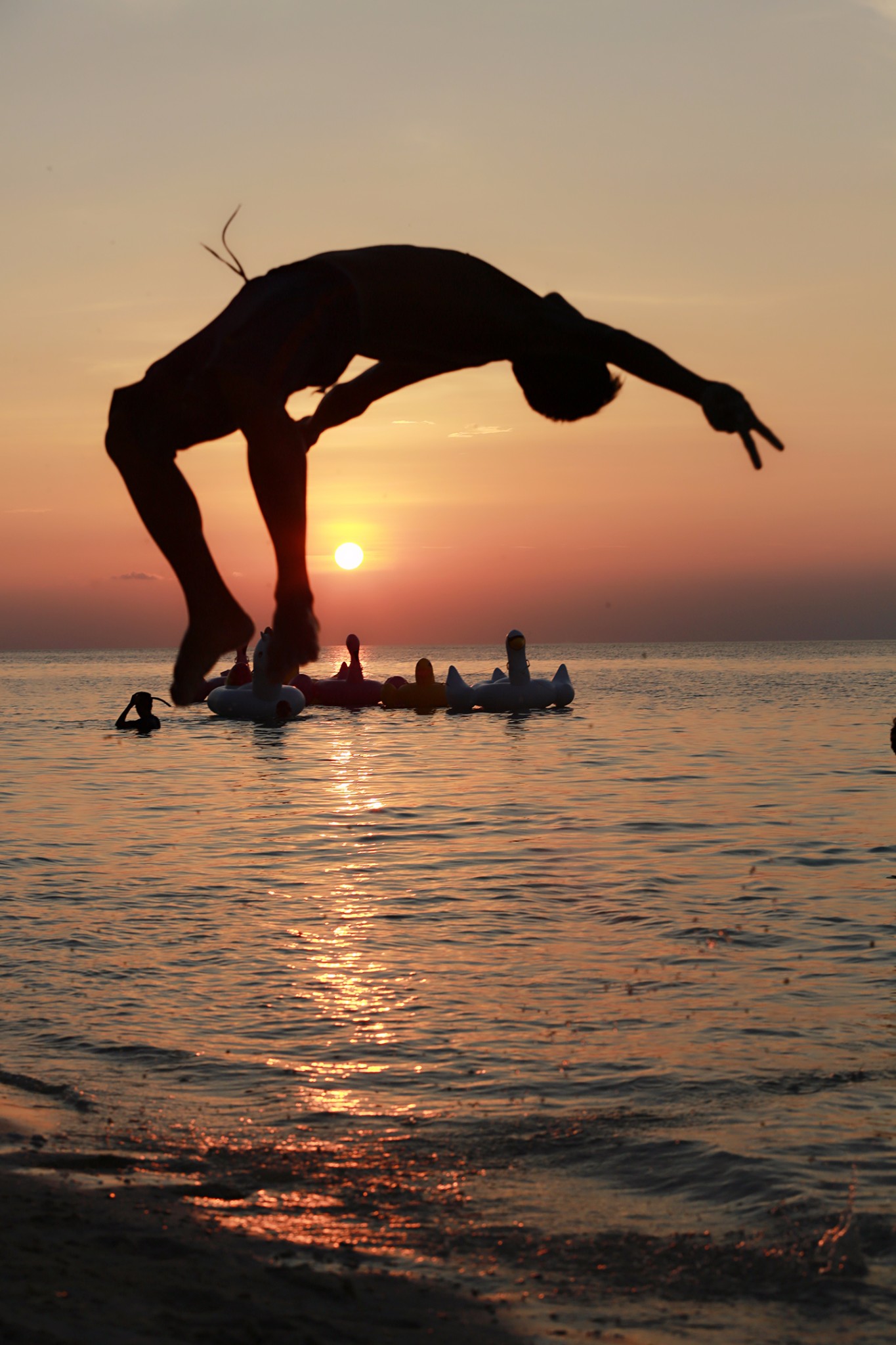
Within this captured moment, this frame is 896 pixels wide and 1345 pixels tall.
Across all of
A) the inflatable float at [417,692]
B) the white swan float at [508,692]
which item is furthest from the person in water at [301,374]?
the inflatable float at [417,692]

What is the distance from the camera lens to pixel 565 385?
110 inches

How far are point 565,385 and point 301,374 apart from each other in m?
0.68

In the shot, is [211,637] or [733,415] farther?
[211,637]

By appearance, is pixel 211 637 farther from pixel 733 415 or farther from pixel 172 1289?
pixel 172 1289

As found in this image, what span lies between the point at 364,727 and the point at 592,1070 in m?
51.6

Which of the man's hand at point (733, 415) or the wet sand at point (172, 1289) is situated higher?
the man's hand at point (733, 415)

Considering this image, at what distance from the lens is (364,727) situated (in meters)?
64.6

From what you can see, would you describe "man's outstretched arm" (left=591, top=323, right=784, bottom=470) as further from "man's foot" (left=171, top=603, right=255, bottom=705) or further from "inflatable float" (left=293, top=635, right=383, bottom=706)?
"inflatable float" (left=293, top=635, right=383, bottom=706)

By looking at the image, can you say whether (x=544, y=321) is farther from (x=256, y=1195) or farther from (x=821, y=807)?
(x=821, y=807)

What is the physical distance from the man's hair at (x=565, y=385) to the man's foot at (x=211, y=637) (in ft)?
2.73

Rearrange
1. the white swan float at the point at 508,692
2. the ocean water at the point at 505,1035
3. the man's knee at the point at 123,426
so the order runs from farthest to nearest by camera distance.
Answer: the white swan float at the point at 508,692
the ocean water at the point at 505,1035
the man's knee at the point at 123,426

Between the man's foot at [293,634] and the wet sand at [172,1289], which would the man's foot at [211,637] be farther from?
the wet sand at [172,1289]

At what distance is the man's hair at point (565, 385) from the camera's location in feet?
9.01

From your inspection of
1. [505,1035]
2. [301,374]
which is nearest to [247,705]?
[505,1035]
